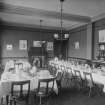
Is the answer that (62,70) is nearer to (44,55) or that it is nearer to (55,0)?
(55,0)

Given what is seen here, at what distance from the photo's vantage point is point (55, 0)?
488cm

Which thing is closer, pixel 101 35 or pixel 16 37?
pixel 101 35

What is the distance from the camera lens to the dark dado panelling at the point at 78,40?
8938 millimetres

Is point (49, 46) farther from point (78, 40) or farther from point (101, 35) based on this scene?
point (101, 35)

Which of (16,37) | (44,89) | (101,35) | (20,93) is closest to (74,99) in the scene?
(44,89)

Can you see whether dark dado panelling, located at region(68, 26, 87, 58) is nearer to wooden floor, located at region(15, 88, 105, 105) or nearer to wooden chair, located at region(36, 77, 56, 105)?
wooden floor, located at region(15, 88, 105, 105)

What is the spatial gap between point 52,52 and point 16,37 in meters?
3.46

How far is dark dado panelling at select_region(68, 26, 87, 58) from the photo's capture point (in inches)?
352

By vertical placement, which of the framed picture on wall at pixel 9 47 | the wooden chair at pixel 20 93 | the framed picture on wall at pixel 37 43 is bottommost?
the wooden chair at pixel 20 93

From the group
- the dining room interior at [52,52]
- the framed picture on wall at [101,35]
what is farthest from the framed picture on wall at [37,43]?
the framed picture on wall at [101,35]

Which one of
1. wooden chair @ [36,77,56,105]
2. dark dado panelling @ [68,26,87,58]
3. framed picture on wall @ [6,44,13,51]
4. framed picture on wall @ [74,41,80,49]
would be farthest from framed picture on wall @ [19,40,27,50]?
wooden chair @ [36,77,56,105]

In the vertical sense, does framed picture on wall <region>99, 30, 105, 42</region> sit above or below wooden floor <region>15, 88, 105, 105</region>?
above

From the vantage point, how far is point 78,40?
32.0ft

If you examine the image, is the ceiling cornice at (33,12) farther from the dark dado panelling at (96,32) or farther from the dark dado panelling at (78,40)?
the dark dado panelling at (78,40)
